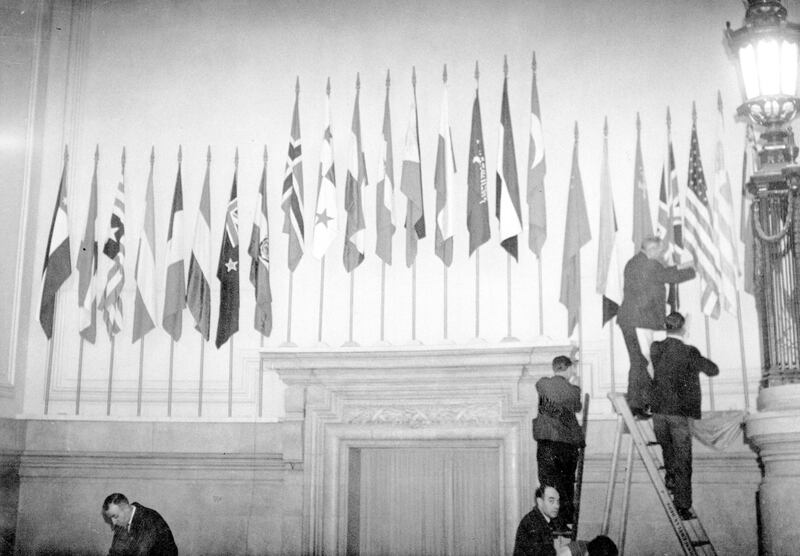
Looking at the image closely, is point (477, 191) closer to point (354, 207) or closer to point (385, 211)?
point (385, 211)

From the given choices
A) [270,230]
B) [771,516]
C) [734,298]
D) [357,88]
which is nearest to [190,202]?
[270,230]

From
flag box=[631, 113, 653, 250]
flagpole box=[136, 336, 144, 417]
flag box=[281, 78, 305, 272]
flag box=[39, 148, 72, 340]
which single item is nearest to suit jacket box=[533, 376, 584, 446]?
flag box=[631, 113, 653, 250]

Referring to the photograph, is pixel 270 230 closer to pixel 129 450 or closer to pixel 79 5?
pixel 129 450

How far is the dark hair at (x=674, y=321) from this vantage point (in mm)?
8016

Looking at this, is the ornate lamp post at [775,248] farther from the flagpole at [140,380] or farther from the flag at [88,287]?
the flag at [88,287]

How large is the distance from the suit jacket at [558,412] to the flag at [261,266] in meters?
2.90

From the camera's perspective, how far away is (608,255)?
898cm

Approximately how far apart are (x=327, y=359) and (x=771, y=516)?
387 cm

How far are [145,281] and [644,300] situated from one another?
463 centimetres

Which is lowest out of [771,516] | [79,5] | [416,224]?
[771,516]

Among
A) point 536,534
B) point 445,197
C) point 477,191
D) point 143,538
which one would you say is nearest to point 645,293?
point 477,191

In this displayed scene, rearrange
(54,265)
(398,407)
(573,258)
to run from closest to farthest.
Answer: (398,407) < (573,258) < (54,265)

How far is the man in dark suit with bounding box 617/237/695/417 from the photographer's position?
846 centimetres

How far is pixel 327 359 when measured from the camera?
29.4ft
